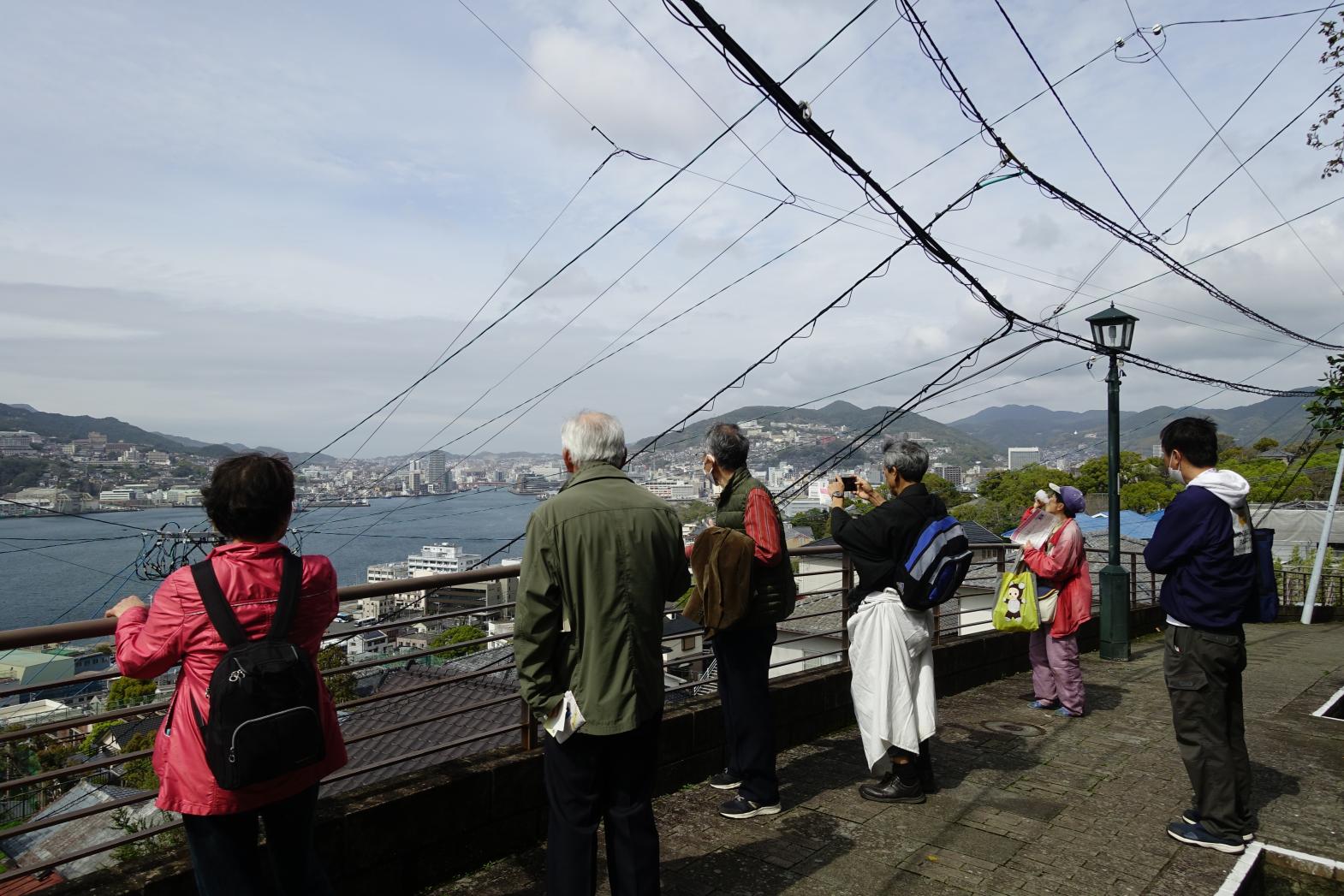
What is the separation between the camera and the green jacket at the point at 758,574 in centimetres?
400

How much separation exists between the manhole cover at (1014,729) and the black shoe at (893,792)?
1623 millimetres

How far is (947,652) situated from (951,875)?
341 cm

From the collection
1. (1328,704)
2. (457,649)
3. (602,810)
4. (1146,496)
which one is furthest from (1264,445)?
(602,810)

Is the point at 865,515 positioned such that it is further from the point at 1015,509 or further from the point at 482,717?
the point at 1015,509

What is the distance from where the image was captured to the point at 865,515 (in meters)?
4.32

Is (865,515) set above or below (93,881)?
above

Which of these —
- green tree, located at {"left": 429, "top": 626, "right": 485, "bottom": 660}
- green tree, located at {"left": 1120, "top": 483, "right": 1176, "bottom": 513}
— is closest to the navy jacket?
green tree, located at {"left": 429, "top": 626, "right": 485, "bottom": 660}

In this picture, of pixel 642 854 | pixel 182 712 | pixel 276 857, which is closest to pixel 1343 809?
pixel 642 854

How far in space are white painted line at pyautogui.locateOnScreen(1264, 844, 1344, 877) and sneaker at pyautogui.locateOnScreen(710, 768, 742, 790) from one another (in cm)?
242

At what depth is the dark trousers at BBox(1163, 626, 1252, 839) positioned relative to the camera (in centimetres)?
380

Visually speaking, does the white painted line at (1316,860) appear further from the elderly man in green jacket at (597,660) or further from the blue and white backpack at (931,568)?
the elderly man in green jacket at (597,660)

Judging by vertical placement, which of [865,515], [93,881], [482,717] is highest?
[865,515]

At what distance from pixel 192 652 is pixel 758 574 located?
2488mm

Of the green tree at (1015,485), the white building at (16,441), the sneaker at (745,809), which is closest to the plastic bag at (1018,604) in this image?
the sneaker at (745,809)
